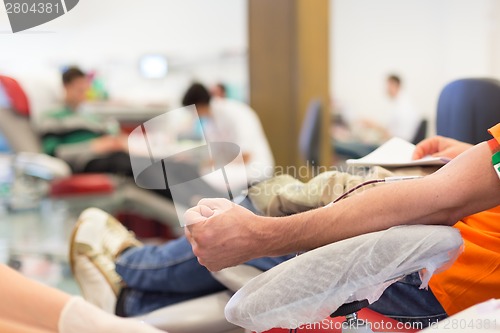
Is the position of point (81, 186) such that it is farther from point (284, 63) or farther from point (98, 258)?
point (98, 258)

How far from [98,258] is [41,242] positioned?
6.73 feet

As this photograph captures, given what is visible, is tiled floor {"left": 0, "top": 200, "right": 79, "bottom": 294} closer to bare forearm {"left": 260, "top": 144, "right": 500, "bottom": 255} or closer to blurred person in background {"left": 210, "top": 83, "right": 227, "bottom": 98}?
bare forearm {"left": 260, "top": 144, "right": 500, "bottom": 255}

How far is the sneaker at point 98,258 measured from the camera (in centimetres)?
162

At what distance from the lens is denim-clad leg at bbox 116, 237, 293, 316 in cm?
147

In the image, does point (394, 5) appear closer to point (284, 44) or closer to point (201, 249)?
point (284, 44)

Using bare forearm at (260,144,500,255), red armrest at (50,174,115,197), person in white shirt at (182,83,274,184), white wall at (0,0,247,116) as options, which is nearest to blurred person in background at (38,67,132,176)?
red armrest at (50,174,115,197)

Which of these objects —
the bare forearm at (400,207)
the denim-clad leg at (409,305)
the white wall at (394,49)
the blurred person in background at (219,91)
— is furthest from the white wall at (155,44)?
the bare forearm at (400,207)

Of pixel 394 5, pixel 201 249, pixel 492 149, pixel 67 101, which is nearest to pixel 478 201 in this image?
pixel 492 149

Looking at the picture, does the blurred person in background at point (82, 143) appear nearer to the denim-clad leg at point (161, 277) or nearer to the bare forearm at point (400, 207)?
the denim-clad leg at point (161, 277)

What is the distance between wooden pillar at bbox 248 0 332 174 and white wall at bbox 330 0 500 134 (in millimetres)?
3214

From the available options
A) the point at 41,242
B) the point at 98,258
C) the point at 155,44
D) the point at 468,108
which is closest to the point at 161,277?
the point at 98,258

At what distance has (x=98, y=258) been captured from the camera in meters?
1.67

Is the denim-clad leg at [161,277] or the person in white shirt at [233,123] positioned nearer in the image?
the denim-clad leg at [161,277]

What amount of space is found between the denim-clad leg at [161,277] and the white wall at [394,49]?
5.95 meters
